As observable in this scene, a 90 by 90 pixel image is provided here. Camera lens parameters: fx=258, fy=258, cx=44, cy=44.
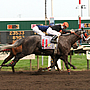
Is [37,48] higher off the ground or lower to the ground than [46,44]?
lower

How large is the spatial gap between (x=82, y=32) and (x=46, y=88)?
3.82 m

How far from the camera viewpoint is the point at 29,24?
1571 centimetres

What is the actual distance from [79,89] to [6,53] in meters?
5.29

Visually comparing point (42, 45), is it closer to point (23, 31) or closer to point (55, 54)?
point (55, 54)

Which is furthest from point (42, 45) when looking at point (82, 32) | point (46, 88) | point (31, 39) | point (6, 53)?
point (46, 88)

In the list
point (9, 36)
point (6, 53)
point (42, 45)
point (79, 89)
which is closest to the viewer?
point (79, 89)

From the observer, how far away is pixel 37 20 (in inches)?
609

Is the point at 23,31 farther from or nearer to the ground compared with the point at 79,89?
farther from the ground

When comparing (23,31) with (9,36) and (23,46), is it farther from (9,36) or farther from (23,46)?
(23,46)

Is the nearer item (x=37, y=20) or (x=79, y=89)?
(x=79, y=89)

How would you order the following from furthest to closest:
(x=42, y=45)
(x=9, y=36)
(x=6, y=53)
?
(x=9, y=36) < (x=6, y=53) < (x=42, y=45)

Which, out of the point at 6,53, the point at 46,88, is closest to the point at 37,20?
the point at 6,53

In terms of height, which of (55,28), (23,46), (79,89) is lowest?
(79,89)

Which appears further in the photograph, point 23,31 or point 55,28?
point 23,31
